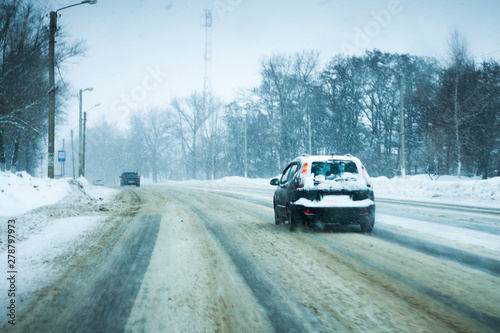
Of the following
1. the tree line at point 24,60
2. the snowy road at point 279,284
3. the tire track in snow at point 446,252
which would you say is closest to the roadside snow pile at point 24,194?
the snowy road at point 279,284

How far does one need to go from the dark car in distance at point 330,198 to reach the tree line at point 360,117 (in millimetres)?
19943

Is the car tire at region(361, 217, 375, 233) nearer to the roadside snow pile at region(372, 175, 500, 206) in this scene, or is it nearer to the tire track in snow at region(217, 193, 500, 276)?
the tire track in snow at region(217, 193, 500, 276)

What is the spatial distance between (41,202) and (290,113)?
3566cm

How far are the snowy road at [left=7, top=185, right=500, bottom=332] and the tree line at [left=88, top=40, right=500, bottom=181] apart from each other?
21.8 metres

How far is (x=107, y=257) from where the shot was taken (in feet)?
18.1

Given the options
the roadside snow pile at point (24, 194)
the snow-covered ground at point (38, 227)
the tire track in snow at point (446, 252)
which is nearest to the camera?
the snow-covered ground at point (38, 227)

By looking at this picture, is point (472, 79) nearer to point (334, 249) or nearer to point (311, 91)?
point (311, 91)

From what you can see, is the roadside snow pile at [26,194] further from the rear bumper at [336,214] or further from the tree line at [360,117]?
the tree line at [360,117]

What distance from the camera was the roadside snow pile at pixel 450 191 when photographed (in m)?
15.4

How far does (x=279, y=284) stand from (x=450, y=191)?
16.3 m

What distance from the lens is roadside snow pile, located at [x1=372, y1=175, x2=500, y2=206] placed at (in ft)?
50.6

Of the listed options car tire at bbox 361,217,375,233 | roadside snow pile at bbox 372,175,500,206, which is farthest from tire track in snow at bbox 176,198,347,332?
Result: roadside snow pile at bbox 372,175,500,206

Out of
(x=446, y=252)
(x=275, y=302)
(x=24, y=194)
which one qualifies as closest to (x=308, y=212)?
(x=446, y=252)

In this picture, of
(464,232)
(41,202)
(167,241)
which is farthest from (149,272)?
(41,202)
